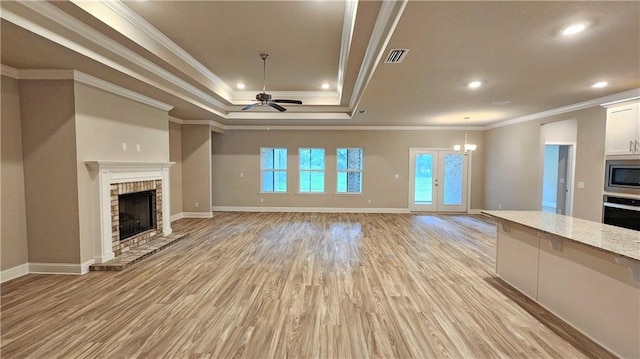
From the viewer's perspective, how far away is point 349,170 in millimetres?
8562

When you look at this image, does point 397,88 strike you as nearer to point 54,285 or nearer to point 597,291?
point 597,291

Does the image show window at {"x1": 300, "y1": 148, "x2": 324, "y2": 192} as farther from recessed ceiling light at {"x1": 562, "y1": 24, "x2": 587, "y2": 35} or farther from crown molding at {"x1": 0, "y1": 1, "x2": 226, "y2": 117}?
recessed ceiling light at {"x1": 562, "y1": 24, "x2": 587, "y2": 35}

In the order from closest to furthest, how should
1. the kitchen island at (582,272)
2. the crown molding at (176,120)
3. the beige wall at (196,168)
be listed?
the kitchen island at (582,272) < the crown molding at (176,120) < the beige wall at (196,168)

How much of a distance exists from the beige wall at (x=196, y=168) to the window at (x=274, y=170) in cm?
171

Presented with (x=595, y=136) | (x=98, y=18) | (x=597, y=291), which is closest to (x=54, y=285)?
(x=98, y=18)

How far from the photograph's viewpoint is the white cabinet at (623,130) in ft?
13.1

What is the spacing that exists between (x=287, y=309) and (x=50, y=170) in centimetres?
371

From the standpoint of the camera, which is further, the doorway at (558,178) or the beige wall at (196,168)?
the beige wall at (196,168)

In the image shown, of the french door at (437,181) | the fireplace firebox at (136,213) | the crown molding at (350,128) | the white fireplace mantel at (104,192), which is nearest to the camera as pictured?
the white fireplace mantel at (104,192)

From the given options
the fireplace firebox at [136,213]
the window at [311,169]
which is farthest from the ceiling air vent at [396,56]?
the window at [311,169]

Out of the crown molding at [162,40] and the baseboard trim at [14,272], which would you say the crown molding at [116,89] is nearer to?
the crown molding at [162,40]

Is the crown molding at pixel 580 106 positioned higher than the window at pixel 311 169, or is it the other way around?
the crown molding at pixel 580 106

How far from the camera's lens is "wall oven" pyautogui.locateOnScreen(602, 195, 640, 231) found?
13.0 ft

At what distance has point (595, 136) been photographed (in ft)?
15.8
